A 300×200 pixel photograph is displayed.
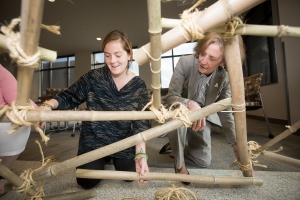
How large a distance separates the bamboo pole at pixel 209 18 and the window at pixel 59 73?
6.94 metres

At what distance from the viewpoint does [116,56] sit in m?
0.81

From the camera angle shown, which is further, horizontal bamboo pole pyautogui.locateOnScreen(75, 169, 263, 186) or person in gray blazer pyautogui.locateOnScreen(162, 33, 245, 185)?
person in gray blazer pyautogui.locateOnScreen(162, 33, 245, 185)

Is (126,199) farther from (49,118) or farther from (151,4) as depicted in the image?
(151,4)

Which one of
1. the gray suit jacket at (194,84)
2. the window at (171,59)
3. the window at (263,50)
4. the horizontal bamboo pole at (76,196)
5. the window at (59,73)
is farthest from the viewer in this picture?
the window at (59,73)

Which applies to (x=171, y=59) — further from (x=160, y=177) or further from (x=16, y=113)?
(x=16, y=113)

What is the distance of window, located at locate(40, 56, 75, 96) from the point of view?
22.3ft

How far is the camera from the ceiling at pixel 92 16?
3621 millimetres

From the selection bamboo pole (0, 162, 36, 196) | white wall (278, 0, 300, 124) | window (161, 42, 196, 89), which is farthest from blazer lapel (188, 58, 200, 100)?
window (161, 42, 196, 89)

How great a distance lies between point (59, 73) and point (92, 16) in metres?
3.70

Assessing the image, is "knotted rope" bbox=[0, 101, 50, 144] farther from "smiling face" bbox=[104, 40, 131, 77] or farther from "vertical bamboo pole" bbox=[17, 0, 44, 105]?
"smiling face" bbox=[104, 40, 131, 77]

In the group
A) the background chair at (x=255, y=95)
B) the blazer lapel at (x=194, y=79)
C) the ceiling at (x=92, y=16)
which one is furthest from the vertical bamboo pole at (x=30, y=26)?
the ceiling at (x=92, y=16)

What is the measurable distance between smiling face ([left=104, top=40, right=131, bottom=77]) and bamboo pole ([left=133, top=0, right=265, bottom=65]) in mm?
359

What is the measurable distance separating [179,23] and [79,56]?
673cm

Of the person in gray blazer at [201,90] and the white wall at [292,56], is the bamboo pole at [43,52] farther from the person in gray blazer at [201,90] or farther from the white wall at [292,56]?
the white wall at [292,56]
